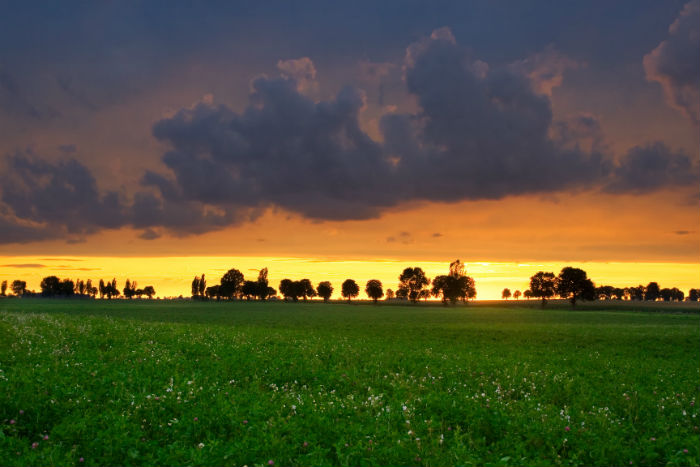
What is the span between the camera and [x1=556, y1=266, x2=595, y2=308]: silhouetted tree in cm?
14612

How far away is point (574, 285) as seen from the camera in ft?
485

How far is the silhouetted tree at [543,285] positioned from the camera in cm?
15562

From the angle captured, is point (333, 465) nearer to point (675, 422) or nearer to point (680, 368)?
point (675, 422)

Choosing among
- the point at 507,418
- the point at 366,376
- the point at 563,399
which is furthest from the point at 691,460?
the point at 366,376

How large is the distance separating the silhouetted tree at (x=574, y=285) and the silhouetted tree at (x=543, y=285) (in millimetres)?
3904

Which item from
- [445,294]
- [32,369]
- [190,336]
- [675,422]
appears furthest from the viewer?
[445,294]

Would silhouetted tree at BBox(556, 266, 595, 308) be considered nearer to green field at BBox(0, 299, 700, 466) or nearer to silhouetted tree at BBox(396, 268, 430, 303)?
silhouetted tree at BBox(396, 268, 430, 303)

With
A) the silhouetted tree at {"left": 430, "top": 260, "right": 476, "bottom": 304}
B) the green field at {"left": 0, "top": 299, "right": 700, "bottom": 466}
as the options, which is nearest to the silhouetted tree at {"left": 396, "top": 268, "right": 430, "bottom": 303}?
the silhouetted tree at {"left": 430, "top": 260, "right": 476, "bottom": 304}

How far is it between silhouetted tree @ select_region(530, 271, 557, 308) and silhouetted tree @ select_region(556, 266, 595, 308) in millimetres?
3904

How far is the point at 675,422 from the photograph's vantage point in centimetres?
1349

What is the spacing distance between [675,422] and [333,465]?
10776 millimetres

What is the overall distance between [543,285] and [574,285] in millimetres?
11260

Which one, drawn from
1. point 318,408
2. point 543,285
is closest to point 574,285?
point 543,285

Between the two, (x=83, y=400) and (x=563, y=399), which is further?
(x=563, y=399)
